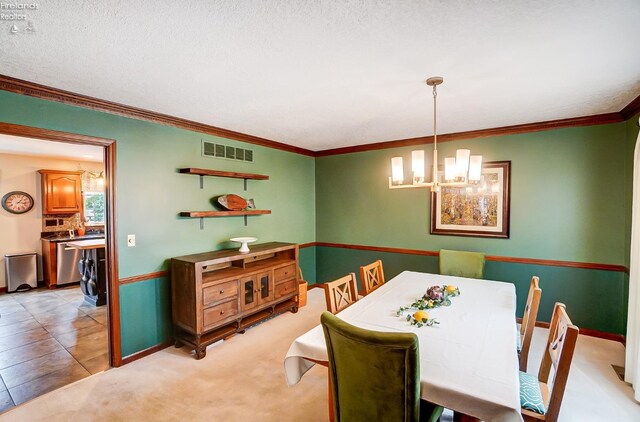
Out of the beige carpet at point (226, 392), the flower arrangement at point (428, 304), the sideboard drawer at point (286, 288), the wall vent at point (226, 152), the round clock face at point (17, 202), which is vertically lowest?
the beige carpet at point (226, 392)

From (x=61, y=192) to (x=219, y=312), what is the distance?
5.01 metres

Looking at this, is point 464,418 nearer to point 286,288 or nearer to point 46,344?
point 286,288

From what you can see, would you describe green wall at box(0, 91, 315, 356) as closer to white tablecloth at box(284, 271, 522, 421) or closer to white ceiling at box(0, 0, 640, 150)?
white ceiling at box(0, 0, 640, 150)

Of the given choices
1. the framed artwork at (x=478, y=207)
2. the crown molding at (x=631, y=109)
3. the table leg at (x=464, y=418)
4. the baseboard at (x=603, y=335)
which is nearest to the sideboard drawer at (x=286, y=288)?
the framed artwork at (x=478, y=207)

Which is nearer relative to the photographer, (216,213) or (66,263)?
(216,213)

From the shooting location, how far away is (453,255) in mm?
3680

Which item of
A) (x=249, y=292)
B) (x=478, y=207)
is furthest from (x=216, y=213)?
(x=478, y=207)

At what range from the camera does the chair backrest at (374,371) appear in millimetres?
1284

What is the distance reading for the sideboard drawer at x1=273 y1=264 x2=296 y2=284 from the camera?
390cm

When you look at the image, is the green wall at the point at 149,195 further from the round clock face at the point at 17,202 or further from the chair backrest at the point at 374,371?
the round clock face at the point at 17,202

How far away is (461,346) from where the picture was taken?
5.59ft

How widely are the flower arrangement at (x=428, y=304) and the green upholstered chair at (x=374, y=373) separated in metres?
0.58

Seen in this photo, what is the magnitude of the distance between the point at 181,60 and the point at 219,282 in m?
2.10

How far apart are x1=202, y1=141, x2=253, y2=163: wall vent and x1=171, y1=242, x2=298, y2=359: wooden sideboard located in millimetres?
1189
